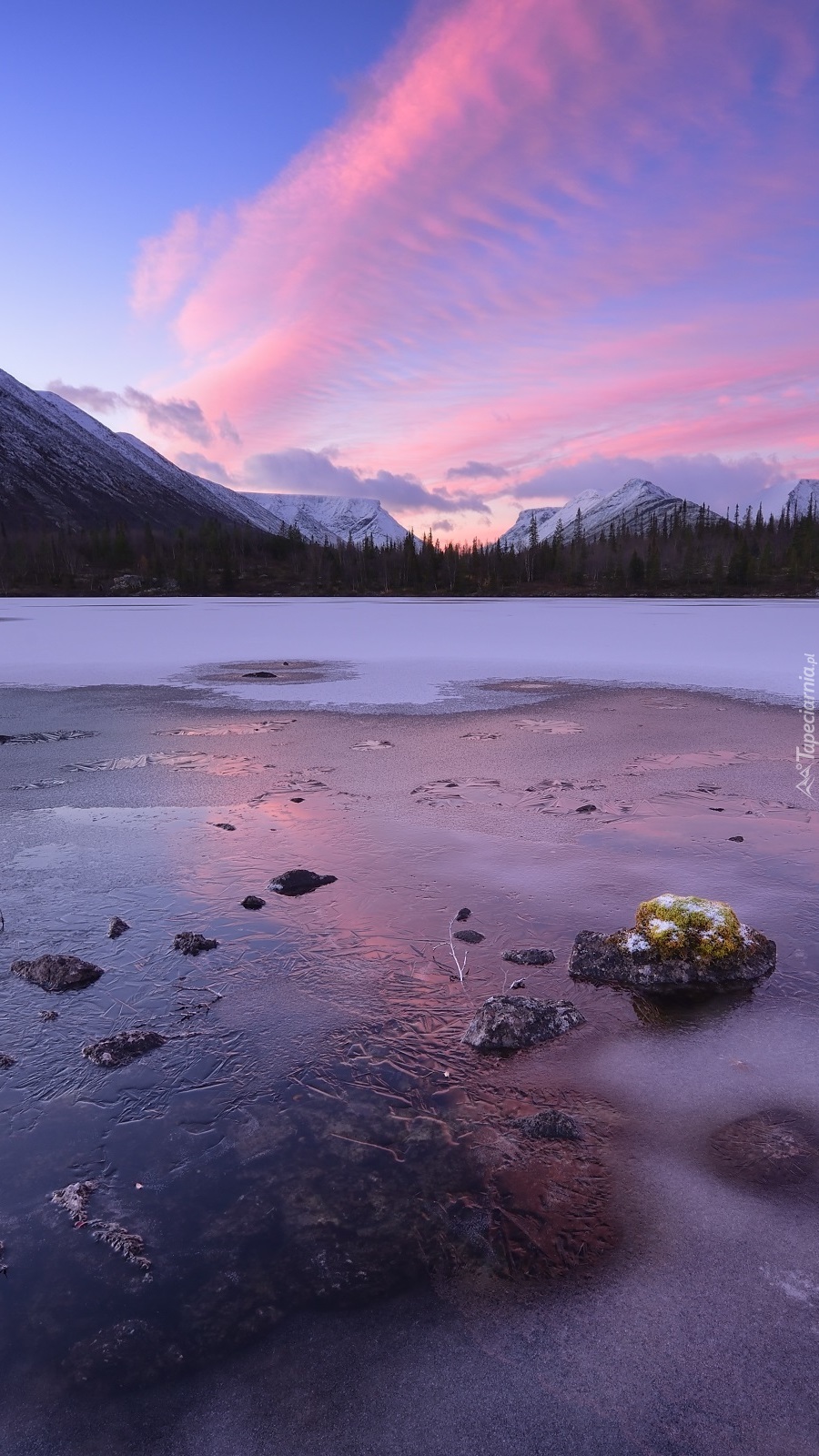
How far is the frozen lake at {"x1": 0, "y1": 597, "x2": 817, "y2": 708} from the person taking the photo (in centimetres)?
2367

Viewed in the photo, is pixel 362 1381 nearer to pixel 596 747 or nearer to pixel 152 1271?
pixel 152 1271

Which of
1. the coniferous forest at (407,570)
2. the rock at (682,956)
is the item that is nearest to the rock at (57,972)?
the rock at (682,956)

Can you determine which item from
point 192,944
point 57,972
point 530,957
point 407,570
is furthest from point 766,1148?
point 407,570

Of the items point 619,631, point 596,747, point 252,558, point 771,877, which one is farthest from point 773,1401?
point 252,558

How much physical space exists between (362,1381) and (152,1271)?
4.02 ft

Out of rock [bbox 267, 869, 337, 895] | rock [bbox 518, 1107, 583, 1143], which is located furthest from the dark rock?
rock [bbox 267, 869, 337, 895]

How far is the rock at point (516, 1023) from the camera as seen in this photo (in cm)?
573

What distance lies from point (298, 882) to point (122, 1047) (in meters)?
2.98

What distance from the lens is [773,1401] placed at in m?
3.24

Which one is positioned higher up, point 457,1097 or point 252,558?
point 252,558

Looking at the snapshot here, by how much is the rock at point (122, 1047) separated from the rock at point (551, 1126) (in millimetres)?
2691

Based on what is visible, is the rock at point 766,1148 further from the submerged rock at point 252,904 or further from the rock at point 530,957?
the submerged rock at point 252,904

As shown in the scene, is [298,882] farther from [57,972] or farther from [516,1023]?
[516,1023]

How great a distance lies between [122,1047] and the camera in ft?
18.5
